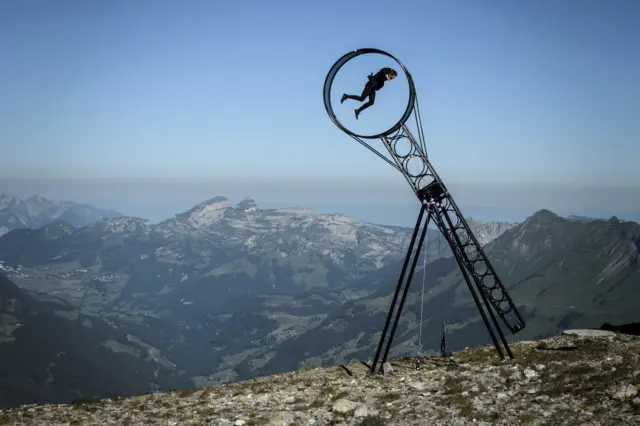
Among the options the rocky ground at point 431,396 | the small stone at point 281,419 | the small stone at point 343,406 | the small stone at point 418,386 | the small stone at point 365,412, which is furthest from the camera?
the small stone at point 418,386

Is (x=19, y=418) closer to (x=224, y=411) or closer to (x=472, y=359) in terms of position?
(x=224, y=411)

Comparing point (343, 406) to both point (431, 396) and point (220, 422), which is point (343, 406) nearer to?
point (431, 396)

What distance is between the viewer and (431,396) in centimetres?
2255

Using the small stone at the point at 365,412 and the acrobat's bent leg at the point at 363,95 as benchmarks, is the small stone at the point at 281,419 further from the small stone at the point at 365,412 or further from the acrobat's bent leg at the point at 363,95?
the acrobat's bent leg at the point at 363,95

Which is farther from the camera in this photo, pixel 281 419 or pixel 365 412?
pixel 281 419

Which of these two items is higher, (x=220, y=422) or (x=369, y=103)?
(x=369, y=103)

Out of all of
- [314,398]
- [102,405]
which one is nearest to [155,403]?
[102,405]

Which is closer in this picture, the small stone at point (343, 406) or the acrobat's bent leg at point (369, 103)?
the small stone at point (343, 406)


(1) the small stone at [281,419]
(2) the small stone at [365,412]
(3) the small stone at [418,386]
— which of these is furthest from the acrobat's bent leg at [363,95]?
(1) the small stone at [281,419]

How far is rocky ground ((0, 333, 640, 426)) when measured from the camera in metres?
18.9

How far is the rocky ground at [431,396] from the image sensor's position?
62.0 feet

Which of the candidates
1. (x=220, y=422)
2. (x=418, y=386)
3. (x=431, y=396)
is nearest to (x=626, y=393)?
(x=431, y=396)

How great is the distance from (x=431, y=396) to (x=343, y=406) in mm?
3965

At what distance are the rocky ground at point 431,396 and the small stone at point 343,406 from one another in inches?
1.8
